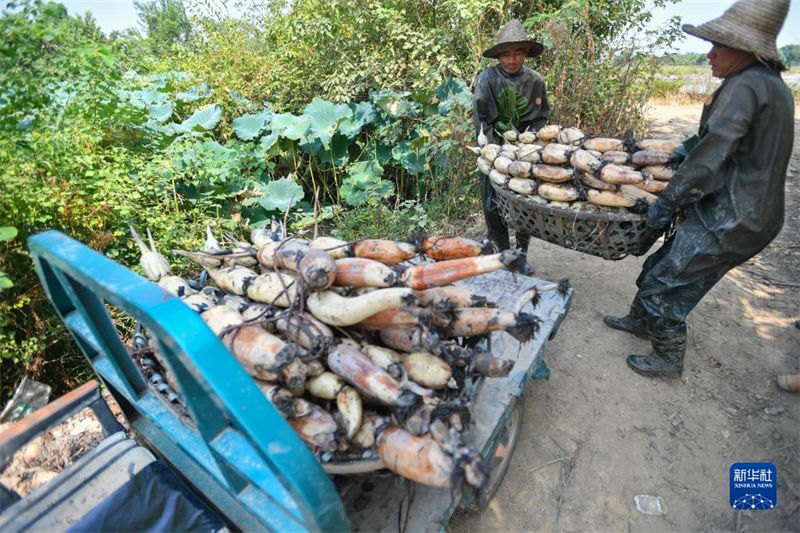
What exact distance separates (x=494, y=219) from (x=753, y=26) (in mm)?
2323

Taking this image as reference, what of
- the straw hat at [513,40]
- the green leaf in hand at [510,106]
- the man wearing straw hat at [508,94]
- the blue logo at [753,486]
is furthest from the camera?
the green leaf in hand at [510,106]

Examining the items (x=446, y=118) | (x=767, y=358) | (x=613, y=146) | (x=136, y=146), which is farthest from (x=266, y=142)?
(x=767, y=358)

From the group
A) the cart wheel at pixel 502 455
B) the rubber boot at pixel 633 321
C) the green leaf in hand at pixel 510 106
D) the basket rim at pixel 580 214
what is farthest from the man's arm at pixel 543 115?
the cart wheel at pixel 502 455

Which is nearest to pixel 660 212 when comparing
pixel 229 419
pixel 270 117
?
pixel 229 419

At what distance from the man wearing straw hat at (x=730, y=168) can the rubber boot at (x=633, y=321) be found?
465 mm

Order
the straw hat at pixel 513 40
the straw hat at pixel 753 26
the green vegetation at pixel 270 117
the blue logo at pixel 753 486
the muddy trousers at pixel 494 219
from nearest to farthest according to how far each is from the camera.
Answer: the straw hat at pixel 753 26 → the blue logo at pixel 753 486 → the green vegetation at pixel 270 117 → the straw hat at pixel 513 40 → the muddy trousers at pixel 494 219

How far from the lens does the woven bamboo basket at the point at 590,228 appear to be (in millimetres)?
2723

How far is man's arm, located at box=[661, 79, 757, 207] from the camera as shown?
7.36 feet

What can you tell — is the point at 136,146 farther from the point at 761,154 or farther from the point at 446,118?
the point at 761,154

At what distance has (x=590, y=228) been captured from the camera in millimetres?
2811

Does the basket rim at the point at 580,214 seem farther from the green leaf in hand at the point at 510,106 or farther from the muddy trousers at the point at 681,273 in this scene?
the green leaf in hand at the point at 510,106

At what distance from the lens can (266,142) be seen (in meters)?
6.02

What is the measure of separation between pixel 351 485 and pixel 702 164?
2.53 meters

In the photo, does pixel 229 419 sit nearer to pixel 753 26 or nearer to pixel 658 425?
pixel 658 425
